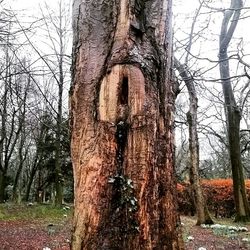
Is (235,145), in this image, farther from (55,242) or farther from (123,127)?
(123,127)

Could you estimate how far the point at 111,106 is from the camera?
2.30 meters

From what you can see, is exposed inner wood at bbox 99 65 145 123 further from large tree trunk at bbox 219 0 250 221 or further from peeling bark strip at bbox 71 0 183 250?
large tree trunk at bbox 219 0 250 221

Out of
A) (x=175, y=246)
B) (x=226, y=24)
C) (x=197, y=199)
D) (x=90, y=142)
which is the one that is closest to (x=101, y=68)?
(x=90, y=142)

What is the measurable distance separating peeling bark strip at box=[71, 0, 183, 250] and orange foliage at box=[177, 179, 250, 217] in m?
17.6

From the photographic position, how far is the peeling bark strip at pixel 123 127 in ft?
7.14

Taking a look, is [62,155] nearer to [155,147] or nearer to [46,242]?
[46,242]

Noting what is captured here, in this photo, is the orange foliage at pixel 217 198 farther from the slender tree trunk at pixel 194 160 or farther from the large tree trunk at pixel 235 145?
the slender tree trunk at pixel 194 160

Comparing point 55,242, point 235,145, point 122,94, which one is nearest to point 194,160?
point 235,145

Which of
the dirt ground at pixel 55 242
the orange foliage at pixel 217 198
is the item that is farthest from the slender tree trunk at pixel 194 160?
the orange foliage at pixel 217 198

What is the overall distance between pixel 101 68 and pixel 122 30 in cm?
26

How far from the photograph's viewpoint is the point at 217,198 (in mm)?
19562

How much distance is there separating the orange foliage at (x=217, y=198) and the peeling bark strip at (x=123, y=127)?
1755 centimetres

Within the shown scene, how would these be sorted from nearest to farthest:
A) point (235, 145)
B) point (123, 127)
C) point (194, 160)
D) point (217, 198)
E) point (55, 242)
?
point (123, 127), point (55, 242), point (194, 160), point (235, 145), point (217, 198)

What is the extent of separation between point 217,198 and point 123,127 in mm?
18283
